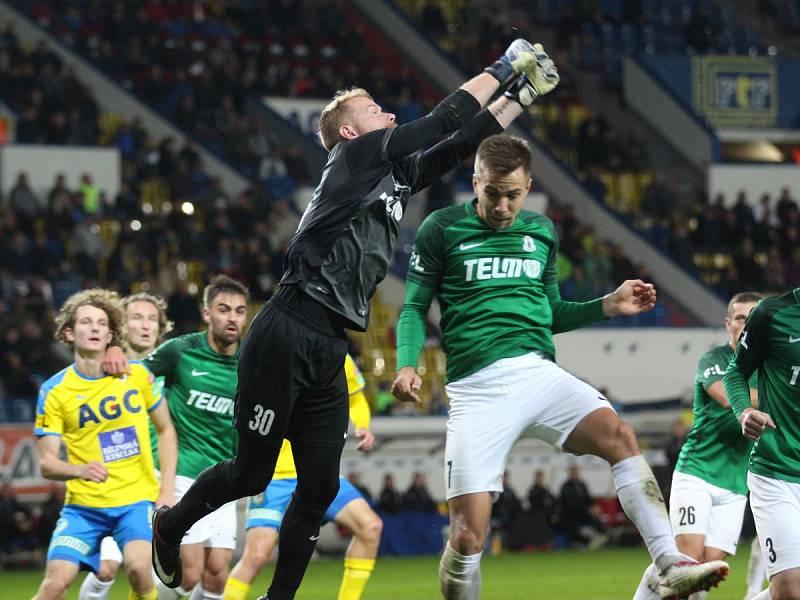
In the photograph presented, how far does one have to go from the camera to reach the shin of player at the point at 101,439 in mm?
8883

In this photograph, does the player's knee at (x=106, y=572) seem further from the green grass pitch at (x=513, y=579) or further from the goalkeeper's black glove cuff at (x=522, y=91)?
the green grass pitch at (x=513, y=579)

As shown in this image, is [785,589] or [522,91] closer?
[522,91]

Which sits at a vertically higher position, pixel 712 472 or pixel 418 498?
pixel 712 472

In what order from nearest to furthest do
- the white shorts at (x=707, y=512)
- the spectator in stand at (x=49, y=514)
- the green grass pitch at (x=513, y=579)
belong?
1. the white shorts at (x=707, y=512)
2. the green grass pitch at (x=513, y=579)
3. the spectator in stand at (x=49, y=514)

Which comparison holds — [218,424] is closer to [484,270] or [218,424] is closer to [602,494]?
[484,270]

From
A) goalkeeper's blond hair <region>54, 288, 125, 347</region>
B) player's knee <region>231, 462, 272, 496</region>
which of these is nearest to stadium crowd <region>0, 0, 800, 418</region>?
goalkeeper's blond hair <region>54, 288, 125, 347</region>

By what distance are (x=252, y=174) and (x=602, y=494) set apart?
28.7 feet

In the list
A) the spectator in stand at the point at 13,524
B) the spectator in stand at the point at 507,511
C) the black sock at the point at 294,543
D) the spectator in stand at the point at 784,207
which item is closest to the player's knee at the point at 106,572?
the black sock at the point at 294,543

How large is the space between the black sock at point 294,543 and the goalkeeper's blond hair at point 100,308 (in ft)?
8.19

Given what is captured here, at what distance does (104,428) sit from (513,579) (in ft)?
28.3

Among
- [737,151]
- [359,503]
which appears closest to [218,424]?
[359,503]

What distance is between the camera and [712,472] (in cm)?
948

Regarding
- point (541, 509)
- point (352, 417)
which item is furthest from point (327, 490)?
point (541, 509)

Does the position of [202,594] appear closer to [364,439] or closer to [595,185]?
[364,439]
